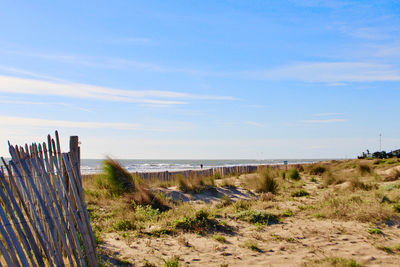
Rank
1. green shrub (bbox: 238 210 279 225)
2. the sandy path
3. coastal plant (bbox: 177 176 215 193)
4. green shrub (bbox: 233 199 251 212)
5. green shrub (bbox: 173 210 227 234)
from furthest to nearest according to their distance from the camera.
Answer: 1. coastal plant (bbox: 177 176 215 193)
2. green shrub (bbox: 233 199 251 212)
3. green shrub (bbox: 238 210 279 225)
4. green shrub (bbox: 173 210 227 234)
5. the sandy path

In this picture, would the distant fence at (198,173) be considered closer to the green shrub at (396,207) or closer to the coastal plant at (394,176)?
the coastal plant at (394,176)

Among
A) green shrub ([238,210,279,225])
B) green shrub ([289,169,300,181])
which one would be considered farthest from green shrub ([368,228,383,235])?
green shrub ([289,169,300,181])

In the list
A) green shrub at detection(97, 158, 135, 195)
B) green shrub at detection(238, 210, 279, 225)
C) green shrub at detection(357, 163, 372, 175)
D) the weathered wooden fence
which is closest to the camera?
the weathered wooden fence

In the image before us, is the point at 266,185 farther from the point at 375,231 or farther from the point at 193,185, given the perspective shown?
the point at 375,231

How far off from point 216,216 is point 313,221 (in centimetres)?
194

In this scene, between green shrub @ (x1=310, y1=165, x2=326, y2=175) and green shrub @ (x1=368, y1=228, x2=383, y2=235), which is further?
green shrub @ (x1=310, y1=165, x2=326, y2=175)

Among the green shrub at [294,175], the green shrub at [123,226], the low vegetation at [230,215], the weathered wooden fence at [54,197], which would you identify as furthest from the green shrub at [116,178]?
the green shrub at [294,175]

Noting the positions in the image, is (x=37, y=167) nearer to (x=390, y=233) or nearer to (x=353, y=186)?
(x=390, y=233)

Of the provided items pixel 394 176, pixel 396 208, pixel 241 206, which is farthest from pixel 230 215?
pixel 394 176

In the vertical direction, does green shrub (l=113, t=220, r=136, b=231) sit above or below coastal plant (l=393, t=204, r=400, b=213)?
below

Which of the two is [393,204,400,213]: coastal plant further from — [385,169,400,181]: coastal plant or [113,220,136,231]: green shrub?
[385,169,400,181]: coastal plant

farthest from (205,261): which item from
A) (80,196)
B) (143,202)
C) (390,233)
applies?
(143,202)

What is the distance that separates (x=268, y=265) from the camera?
458 cm

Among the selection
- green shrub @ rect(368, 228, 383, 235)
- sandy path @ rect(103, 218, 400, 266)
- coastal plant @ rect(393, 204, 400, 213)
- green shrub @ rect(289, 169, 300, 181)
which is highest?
green shrub @ rect(289, 169, 300, 181)
